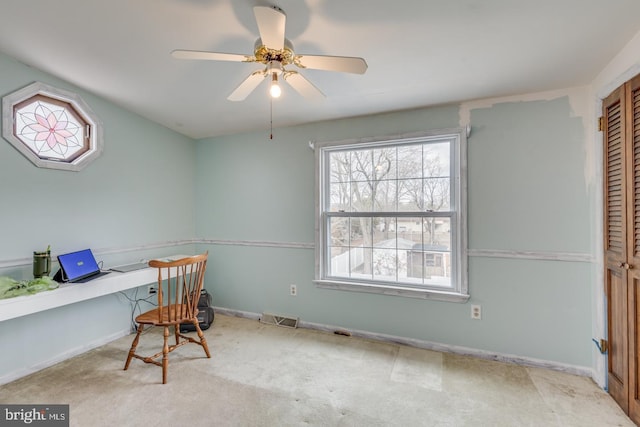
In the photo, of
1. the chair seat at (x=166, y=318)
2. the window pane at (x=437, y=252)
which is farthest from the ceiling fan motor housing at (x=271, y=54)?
the chair seat at (x=166, y=318)

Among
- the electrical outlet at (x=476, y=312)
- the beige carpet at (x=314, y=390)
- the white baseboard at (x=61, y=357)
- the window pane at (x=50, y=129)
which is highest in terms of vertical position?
the window pane at (x=50, y=129)

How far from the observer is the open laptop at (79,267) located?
2260 mm

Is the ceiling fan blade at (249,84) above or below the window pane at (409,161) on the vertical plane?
above

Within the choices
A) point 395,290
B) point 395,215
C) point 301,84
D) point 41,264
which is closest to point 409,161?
point 395,215

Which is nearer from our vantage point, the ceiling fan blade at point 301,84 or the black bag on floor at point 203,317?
the ceiling fan blade at point 301,84

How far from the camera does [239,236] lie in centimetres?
345

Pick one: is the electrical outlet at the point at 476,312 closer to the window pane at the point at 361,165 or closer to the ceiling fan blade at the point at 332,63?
the window pane at the point at 361,165

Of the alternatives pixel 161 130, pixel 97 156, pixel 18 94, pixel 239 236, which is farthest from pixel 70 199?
pixel 239 236

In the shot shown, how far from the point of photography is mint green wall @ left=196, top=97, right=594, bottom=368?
2203mm

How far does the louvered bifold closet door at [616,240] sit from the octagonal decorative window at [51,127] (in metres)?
4.11

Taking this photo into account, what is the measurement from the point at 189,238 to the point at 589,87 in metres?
4.19

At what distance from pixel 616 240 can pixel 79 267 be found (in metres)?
4.00

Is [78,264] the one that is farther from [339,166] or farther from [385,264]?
[385,264]

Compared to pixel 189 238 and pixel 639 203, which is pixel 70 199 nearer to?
pixel 189 238
